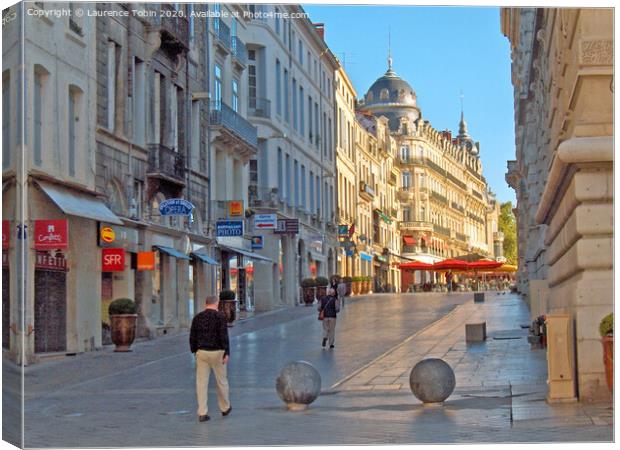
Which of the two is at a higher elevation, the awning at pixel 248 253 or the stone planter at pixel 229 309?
the awning at pixel 248 253

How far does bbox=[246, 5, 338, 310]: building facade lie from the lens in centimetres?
1758

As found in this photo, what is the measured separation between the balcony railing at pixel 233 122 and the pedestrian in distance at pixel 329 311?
2.76 meters

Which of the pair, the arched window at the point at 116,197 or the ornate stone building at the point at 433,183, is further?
the arched window at the point at 116,197

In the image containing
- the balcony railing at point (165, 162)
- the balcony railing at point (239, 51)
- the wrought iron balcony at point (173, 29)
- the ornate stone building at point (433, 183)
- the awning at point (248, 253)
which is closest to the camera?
the wrought iron balcony at point (173, 29)

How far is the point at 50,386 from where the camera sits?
584 inches

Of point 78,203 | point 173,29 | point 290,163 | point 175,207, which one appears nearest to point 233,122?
point 290,163

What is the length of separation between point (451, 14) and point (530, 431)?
4.44m

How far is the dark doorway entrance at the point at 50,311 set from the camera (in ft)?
50.3

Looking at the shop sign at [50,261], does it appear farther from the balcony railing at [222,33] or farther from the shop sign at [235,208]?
the balcony railing at [222,33]

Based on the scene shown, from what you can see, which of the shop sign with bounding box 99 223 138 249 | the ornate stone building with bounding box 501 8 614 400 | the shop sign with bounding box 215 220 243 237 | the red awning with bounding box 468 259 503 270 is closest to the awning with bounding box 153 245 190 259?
the shop sign with bounding box 99 223 138 249

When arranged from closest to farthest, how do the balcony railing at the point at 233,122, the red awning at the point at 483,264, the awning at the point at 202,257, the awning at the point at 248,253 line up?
the awning at the point at 248,253 → the awning at the point at 202,257 → the balcony railing at the point at 233,122 → the red awning at the point at 483,264

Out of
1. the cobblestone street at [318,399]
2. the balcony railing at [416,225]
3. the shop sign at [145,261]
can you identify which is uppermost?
the balcony railing at [416,225]

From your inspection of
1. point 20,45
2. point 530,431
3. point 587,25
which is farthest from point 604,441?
point 20,45

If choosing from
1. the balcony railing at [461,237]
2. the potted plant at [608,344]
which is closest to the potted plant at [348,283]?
the balcony railing at [461,237]
